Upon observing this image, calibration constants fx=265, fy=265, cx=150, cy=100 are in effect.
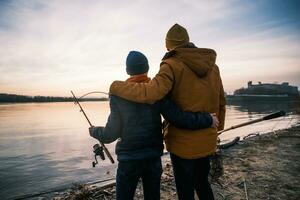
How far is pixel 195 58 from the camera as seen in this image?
2977mm

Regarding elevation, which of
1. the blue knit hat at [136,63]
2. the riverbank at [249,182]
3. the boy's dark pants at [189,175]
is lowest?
the riverbank at [249,182]

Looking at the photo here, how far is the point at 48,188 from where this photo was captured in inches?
345

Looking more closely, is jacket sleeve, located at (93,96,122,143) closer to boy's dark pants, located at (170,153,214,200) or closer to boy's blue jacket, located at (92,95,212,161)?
boy's blue jacket, located at (92,95,212,161)

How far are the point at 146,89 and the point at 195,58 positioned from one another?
687 millimetres

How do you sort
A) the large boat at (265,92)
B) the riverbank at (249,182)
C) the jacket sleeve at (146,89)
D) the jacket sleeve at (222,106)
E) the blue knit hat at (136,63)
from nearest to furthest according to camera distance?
the jacket sleeve at (146,89) < the blue knit hat at (136,63) < the jacket sleeve at (222,106) < the riverbank at (249,182) < the large boat at (265,92)

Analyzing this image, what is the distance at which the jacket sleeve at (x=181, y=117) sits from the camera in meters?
2.88

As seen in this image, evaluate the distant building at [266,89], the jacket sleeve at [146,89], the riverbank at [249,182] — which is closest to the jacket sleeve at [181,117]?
the jacket sleeve at [146,89]

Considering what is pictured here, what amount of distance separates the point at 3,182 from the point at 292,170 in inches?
375

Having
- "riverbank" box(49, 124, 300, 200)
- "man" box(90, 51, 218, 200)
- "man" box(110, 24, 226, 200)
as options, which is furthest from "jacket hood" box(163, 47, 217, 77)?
"riverbank" box(49, 124, 300, 200)

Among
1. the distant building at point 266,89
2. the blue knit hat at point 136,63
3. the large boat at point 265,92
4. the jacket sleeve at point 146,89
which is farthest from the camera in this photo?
the distant building at point 266,89

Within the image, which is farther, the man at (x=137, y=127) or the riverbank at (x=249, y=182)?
the riverbank at (x=249, y=182)

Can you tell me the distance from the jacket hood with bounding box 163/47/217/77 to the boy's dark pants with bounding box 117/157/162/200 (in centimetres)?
114

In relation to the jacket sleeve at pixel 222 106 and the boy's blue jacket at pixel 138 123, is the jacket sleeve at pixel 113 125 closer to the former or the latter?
the boy's blue jacket at pixel 138 123

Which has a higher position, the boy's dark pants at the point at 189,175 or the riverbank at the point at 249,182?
the boy's dark pants at the point at 189,175
